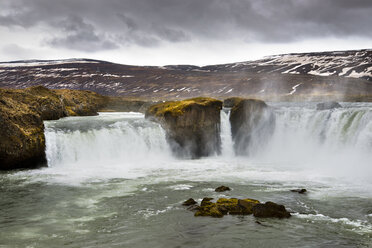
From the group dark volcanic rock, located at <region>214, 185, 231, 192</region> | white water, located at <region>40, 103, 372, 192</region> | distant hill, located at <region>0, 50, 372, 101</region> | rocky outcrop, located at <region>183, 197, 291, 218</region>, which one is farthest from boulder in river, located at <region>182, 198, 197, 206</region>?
distant hill, located at <region>0, 50, 372, 101</region>

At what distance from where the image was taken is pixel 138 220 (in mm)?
10258

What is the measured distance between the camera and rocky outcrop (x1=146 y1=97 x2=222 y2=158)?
24.3 m

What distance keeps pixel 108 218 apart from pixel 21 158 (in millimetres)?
10699

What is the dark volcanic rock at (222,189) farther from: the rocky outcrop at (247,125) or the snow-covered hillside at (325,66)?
the snow-covered hillside at (325,66)

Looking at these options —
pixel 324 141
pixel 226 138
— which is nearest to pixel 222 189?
pixel 226 138

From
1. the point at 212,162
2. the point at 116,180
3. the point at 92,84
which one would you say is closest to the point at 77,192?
the point at 116,180

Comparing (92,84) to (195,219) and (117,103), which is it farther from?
(195,219)

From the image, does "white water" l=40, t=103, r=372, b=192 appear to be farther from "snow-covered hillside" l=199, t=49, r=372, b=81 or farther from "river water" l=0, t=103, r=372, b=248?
"snow-covered hillside" l=199, t=49, r=372, b=81

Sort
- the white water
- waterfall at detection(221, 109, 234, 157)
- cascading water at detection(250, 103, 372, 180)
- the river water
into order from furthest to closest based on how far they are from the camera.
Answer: waterfall at detection(221, 109, 234, 157) < cascading water at detection(250, 103, 372, 180) < the white water < the river water

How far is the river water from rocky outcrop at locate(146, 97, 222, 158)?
2.65ft

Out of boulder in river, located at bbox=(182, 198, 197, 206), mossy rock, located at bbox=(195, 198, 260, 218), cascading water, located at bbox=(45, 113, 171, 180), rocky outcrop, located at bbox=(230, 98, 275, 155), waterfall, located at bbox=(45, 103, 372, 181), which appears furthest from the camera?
rocky outcrop, located at bbox=(230, 98, 275, 155)

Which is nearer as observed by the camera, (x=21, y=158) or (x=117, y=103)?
(x=21, y=158)

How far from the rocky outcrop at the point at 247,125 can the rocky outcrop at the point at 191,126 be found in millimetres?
2062

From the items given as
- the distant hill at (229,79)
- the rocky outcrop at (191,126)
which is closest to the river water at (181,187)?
the rocky outcrop at (191,126)
